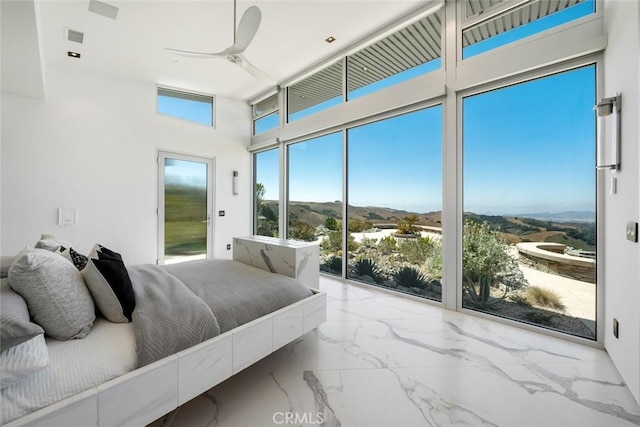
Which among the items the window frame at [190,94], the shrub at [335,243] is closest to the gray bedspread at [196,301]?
the shrub at [335,243]

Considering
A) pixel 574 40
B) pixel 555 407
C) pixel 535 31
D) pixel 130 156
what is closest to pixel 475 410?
pixel 555 407

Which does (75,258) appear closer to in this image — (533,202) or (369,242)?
(369,242)

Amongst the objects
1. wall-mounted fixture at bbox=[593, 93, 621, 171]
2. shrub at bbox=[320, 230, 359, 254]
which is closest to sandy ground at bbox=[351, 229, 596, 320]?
wall-mounted fixture at bbox=[593, 93, 621, 171]

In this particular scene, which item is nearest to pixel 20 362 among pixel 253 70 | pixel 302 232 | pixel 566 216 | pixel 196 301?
pixel 196 301

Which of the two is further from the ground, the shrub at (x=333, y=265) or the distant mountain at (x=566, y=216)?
the distant mountain at (x=566, y=216)

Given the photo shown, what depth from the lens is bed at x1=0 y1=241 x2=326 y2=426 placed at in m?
0.95

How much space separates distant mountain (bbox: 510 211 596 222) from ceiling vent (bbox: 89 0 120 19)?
15.0 feet

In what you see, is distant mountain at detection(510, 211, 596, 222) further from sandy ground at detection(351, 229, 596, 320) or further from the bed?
the bed

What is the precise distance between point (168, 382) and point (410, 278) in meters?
2.76

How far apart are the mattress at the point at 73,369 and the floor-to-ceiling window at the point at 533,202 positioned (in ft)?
9.49

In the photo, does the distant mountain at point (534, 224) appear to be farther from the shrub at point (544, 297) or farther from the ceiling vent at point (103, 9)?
the ceiling vent at point (103, 9)

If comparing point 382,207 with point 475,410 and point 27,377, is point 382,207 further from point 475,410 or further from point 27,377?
point 27,377

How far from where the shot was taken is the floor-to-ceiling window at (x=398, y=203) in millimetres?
3113

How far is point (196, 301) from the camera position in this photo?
5.04 feet
